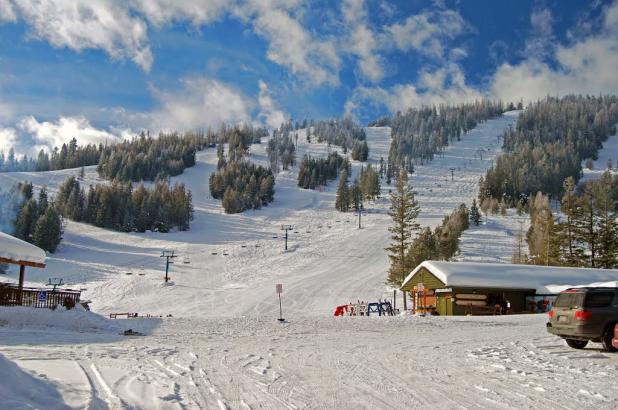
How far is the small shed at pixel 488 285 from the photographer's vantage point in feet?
115

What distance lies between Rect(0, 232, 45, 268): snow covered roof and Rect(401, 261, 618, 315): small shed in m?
22.9

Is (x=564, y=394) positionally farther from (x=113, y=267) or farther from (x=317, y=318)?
(x=113, y=267)

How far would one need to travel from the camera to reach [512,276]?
36594 mm

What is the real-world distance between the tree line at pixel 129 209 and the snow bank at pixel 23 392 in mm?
99020

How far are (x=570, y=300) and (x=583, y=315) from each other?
0.87m

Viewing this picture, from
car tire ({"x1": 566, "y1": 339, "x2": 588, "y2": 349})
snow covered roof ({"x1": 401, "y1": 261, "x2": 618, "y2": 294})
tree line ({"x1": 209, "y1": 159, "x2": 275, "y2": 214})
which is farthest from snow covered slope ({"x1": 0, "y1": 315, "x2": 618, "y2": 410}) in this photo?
tree line ({"x1": 209, "y1": 159, "x2": 275, "y2": 214})

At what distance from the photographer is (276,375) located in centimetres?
956

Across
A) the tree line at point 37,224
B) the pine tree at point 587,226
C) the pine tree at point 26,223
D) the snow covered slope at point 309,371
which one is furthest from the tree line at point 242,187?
the snow covered slope at point 309,371

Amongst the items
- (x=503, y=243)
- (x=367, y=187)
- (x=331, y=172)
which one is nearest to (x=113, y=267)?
(x=503, y=243)

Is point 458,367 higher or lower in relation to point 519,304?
higher

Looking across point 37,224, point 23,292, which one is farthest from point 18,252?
point 37,224

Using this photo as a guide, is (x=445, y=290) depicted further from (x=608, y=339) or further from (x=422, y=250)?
(x=608, y=339)


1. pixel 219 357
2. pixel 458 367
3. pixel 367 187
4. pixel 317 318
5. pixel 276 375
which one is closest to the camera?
pixel 276 375

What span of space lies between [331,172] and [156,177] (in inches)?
2153
